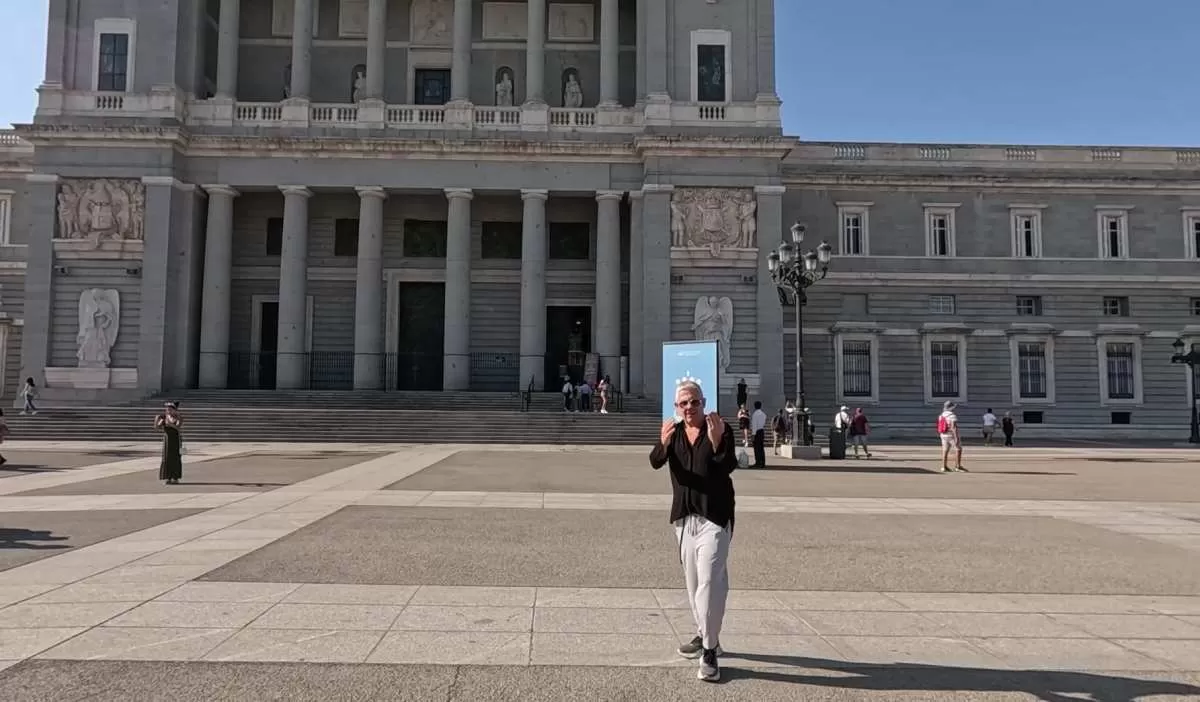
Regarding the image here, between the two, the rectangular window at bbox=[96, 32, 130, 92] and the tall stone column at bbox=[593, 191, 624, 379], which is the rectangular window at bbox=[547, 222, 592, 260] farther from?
the rectangular window at bbox=[96, 32, 130, 92]

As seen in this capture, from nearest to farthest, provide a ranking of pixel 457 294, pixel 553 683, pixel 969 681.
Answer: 1. pixel 553 683
2. pixel 969 681
3. pixel 457 294

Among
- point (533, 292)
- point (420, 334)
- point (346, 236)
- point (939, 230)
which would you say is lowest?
point (420, 334)

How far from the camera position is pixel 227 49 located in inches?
1401

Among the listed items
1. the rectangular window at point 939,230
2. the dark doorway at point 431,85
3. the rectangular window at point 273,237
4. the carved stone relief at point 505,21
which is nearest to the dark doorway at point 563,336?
the dark doorway at point 431,85

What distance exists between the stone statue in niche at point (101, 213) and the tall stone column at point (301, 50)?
25.8ft

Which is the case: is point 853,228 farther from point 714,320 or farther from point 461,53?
point 461,53

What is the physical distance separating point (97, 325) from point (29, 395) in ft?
12.3

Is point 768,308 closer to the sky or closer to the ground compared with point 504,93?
closer to the ground

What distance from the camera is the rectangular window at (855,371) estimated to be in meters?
37.7

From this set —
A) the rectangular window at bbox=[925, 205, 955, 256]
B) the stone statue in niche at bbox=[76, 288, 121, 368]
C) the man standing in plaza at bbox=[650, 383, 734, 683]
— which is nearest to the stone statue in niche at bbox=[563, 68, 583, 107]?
the rectangular window at bbox=[925, 205, 955, 256]

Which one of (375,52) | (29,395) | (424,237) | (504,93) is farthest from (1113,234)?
A: (29,395)

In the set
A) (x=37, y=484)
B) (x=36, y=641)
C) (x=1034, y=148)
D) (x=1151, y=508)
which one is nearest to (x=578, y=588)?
(x=36, y=641)

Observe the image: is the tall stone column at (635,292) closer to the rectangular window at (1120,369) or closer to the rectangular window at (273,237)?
the rectangular window at (273,237)

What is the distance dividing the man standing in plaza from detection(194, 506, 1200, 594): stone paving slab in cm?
248
